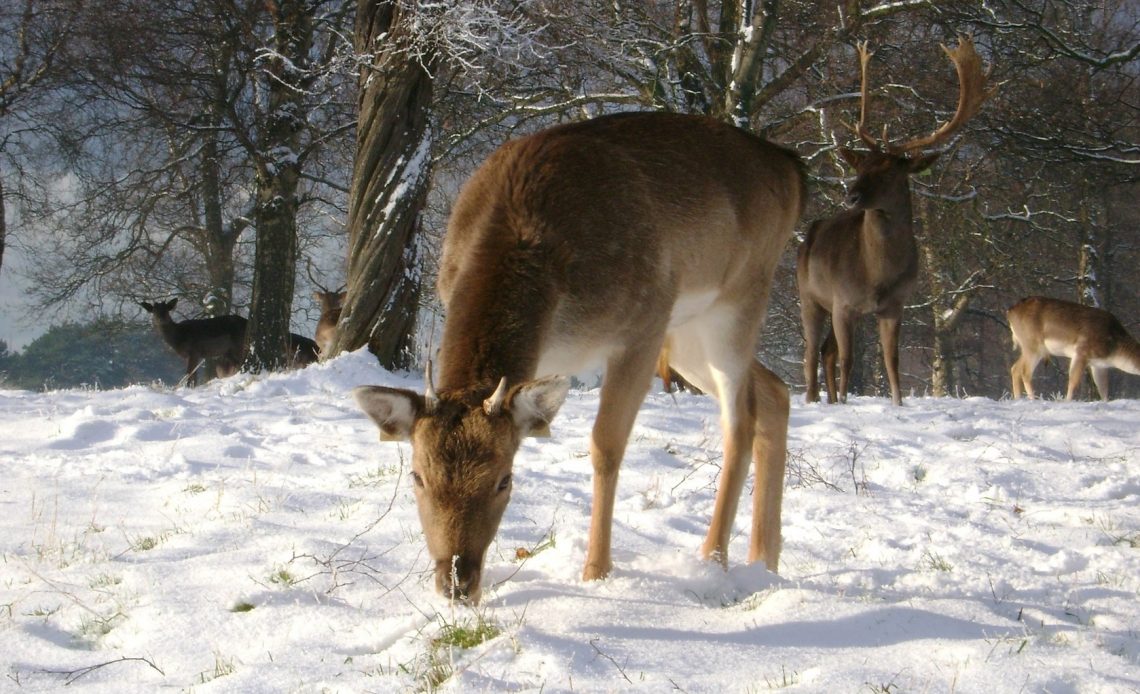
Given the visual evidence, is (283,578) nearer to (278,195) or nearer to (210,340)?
(278,195)

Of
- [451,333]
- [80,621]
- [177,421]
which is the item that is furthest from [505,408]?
[177,421]

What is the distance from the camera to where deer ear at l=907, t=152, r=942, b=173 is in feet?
35.9

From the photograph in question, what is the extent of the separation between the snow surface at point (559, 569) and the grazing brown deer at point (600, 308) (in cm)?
36

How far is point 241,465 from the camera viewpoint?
6352mm

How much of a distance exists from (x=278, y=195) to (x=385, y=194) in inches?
222

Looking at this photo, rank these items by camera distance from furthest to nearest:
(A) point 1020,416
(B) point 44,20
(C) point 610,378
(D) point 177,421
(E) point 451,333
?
1. (B) point 44,20
2. (A) point 1020,416
3. (D) point 177,421
4. (C) point 610,378
5. (E) point 451,333

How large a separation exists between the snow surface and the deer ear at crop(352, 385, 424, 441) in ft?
1.98

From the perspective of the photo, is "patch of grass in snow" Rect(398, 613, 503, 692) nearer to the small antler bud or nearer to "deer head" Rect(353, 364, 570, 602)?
"deer head" Rect(353, 364, 570, 602)

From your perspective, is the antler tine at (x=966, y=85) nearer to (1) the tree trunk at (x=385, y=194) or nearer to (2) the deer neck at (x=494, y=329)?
(1) the tree trunk at (x=385, y=194)

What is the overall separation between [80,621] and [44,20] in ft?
61.0

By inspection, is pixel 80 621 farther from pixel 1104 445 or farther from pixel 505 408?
pixel 1104 445

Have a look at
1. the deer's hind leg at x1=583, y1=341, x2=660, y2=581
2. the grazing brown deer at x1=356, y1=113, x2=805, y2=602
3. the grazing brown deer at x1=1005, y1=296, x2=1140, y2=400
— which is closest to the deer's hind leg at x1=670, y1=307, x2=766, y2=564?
the grazing brown deer at x1=356, y1=113, x2=805, y2=602

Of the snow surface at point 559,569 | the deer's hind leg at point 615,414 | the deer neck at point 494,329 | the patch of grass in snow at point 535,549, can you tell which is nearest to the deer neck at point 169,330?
the snow surface at point 559,569

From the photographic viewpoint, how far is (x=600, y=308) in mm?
4234
